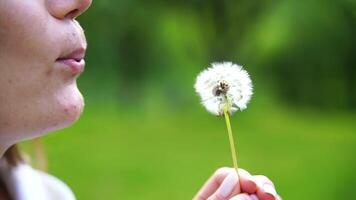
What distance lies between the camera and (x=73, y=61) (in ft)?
2.10

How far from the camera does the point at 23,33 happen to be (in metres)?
0.62

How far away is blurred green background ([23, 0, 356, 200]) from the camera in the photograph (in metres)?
2.07

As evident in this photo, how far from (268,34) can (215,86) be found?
180 cm

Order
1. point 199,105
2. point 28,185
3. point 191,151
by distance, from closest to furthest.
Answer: point 28,185 < point 191,151 < point 199,105

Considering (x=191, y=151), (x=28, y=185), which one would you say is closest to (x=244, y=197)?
(x=28, y=185)

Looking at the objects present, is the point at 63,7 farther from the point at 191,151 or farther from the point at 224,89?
the point at 191,151

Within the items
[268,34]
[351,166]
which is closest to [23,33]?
[351,166]

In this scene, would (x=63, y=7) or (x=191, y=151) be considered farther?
(x=191, y=151)

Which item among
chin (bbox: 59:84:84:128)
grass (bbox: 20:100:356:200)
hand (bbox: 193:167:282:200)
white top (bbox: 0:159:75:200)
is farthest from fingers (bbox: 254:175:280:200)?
grass (bbox: 20:100:356:200)

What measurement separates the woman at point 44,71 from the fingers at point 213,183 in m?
0.02

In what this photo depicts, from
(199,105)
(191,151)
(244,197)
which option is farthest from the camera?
(199,105)

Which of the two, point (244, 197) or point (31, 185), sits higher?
point (31, 185)

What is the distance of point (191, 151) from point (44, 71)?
5.34ft

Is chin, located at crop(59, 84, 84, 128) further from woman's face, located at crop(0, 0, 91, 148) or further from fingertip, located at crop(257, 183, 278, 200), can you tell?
fingertip, located at crop(257, 183, 278, 200)
